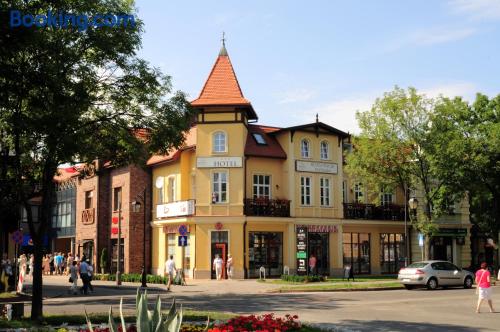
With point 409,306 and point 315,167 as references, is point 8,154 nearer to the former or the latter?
point 409,306

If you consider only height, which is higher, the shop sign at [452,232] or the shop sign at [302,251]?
the shop sign at [452,232]

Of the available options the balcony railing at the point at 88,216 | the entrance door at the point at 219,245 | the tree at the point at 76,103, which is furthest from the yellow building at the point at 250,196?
the tree at the point at 76,103

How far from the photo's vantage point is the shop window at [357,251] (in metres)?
41.2

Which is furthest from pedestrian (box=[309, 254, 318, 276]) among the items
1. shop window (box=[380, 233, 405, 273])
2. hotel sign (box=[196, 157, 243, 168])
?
shop window (box=[380, 233, 405, 273])

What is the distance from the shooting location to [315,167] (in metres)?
39.7

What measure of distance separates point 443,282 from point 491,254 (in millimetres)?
Answer: 22319

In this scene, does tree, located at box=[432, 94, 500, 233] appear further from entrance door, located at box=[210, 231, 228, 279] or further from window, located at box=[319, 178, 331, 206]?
entrance door, located at box=[210, 231, 228, 279]

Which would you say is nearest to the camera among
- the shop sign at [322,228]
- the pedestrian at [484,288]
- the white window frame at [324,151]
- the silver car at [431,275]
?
the pedestrian at [484,288]

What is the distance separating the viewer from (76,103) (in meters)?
15.4

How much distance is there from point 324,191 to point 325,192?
0.34 feet

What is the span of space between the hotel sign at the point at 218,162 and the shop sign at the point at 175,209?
2373mm

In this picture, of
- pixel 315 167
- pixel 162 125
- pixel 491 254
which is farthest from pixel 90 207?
pixel 491 254

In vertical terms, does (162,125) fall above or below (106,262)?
above

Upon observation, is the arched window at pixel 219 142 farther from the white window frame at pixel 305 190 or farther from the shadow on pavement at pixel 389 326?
the shadow on pavement at pixel 389 326
